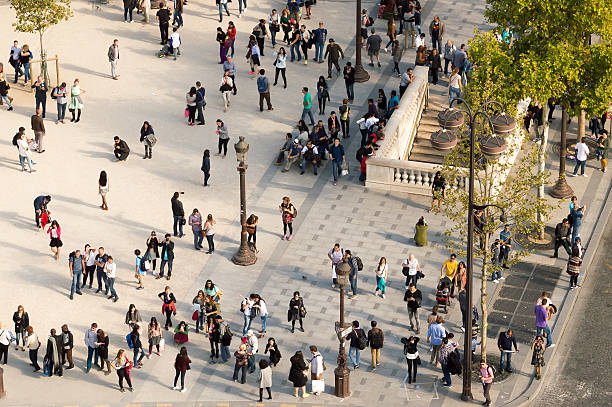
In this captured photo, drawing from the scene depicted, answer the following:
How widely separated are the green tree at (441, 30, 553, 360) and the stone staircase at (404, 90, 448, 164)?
3990 mm

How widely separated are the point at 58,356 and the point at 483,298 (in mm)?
12105

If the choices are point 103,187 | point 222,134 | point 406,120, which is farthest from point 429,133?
point 103,187

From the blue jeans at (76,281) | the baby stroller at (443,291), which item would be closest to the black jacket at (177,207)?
the blue jeans at (76,281)

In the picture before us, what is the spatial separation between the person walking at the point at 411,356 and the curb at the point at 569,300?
2.77 m

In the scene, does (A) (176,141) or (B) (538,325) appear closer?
(B) (538,325)

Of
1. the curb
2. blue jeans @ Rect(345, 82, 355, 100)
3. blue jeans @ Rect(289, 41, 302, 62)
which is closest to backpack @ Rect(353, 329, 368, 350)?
the curb

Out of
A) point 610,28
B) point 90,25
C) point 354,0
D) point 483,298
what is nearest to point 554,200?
point 610,28

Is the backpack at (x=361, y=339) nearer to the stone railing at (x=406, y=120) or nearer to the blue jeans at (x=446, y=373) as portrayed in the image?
the blue jeans at (x=446, y=373)

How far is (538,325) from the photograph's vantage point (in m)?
40.7

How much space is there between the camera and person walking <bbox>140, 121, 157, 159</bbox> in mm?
50250

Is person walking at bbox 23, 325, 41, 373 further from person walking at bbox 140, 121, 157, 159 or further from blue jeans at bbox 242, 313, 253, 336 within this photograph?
person walking at bbox 140, 121, 157, 159

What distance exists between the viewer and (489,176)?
43000mm

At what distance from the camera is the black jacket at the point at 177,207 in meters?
45.3

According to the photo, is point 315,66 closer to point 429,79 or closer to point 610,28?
point 429,79
